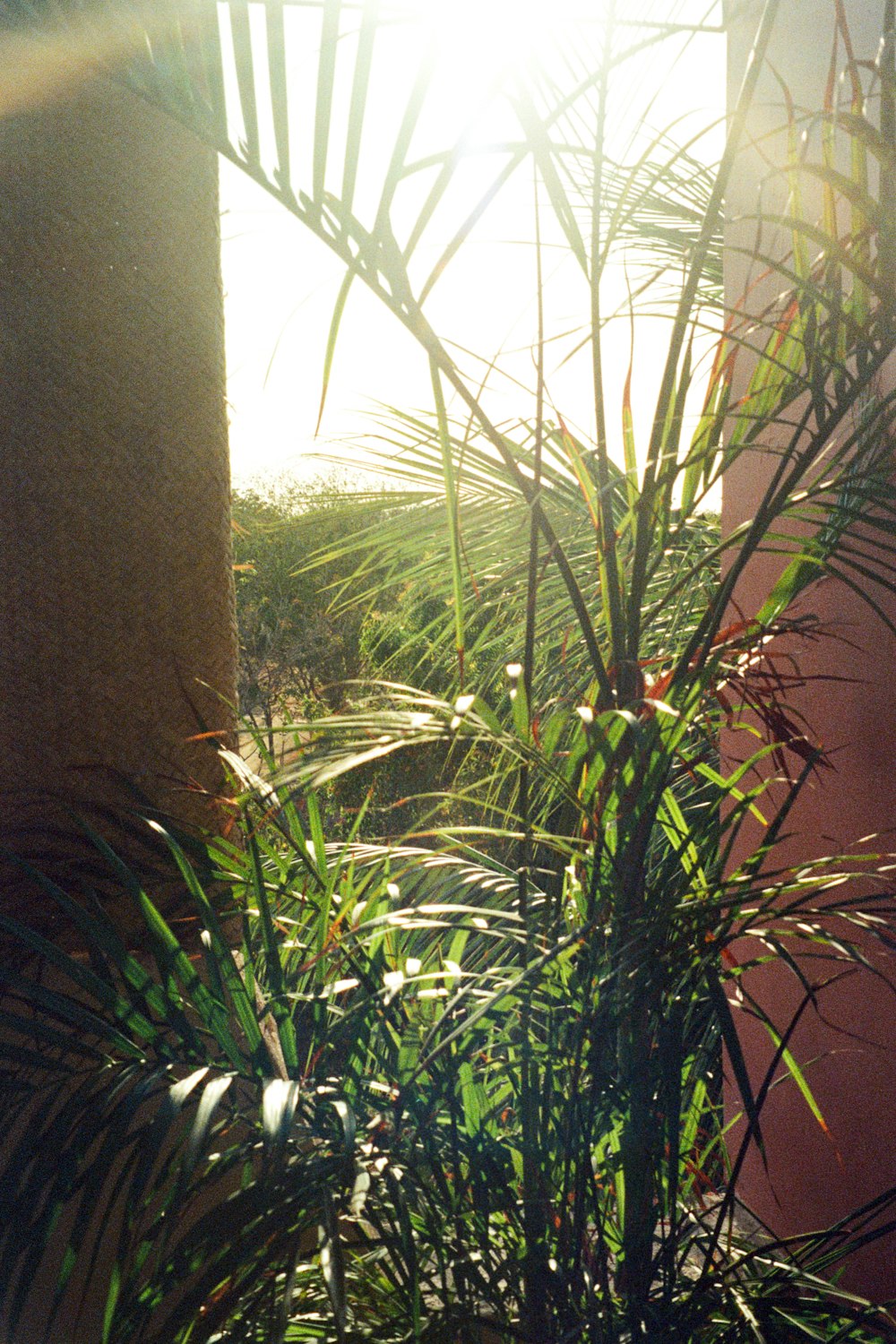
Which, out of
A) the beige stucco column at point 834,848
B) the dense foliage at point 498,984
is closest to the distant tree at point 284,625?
the beige stucco column at point 834,848

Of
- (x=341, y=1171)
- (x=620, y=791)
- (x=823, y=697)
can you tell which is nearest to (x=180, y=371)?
(x=620, y=791)

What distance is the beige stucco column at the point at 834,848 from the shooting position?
1.45 metres

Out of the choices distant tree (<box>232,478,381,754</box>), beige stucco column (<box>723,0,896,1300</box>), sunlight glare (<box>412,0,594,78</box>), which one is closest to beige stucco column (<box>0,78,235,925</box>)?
sunlight glare (<box>412,0,594,78</box>)

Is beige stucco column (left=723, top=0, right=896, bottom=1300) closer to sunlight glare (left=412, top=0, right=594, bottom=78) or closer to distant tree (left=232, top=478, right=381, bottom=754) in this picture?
sunlight glare (left=412, top=0, right=594, bottom=78)

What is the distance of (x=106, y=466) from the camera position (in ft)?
3.84

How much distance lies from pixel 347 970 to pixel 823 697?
0.95 m

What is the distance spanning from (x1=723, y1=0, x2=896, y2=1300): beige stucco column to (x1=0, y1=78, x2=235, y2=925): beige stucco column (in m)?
0.70

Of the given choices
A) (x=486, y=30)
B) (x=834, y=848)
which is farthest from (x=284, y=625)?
(x=486, y=30)

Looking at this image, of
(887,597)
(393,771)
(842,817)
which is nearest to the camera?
(887,597)

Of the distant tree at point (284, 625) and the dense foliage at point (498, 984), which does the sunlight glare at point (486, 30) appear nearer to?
the dense foliage at point (498, 984)

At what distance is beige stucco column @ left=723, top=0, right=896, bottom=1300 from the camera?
1.45 meters

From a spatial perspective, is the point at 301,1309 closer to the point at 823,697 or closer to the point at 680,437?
the point at 680,437

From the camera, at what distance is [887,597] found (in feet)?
4.74

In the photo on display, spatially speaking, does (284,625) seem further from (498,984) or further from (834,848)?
(498,984)
